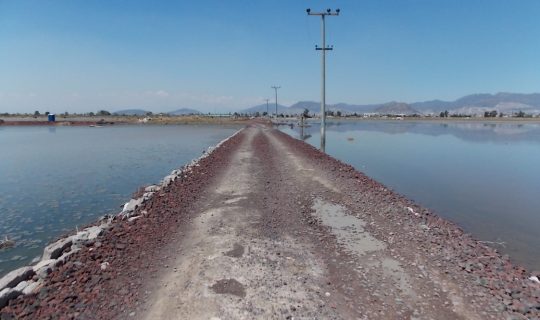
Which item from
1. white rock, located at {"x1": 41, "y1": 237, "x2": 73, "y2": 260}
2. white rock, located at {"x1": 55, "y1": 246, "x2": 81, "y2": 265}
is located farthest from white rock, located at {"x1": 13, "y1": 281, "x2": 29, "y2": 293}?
white rock, located at {"x1": 41, "y1": 237, "x2": 73, "y2": 260}

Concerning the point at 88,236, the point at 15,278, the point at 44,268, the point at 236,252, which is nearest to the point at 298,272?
the point at 236,252

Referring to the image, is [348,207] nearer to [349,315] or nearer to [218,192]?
[218,192]

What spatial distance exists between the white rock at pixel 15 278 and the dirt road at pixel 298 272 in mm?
2704

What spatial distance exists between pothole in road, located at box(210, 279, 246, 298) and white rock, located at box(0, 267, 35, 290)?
3.78 m

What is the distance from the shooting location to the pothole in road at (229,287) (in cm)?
592

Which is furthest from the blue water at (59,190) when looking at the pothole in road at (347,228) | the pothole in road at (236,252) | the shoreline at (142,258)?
the pothole in road at (347,228)

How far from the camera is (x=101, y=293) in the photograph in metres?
6.03

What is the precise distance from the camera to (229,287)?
610 cm

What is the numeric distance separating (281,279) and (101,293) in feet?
10.2

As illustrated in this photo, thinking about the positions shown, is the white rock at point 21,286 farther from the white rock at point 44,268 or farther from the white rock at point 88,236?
the white rock at point 88,236

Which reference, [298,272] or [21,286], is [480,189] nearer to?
[298,272]

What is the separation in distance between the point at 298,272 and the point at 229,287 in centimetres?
143

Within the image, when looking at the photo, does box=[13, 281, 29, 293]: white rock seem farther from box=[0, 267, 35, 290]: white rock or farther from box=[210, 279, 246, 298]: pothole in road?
box=[210, 279, 246, 298]: pothole in road

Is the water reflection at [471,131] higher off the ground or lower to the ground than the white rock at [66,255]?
lower
